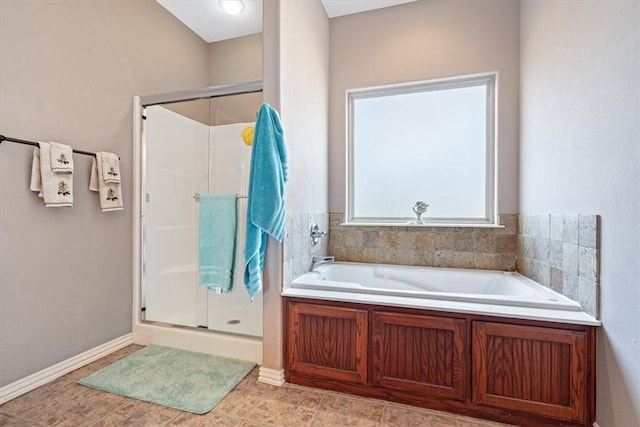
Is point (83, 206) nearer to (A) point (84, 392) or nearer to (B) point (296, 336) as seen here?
(A) point (84, 392)

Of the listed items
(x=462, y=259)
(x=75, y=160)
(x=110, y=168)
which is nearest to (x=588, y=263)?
(x=462, y=259)

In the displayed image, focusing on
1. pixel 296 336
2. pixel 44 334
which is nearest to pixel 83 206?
pixel 44 334

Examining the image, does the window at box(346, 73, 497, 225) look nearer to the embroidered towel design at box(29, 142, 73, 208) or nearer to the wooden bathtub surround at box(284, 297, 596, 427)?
the wooden bathtub surround at box(284, 297, 596, 427)

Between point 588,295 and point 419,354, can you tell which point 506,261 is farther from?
point 419,354

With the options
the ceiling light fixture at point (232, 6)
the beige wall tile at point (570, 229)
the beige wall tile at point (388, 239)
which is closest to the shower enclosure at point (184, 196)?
the ceiling light fixture at point (232, 6)

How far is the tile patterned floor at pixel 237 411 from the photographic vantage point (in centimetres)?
155

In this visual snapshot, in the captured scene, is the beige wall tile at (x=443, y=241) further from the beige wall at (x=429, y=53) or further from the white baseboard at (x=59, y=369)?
the white baseboard at (x=59, y=369)

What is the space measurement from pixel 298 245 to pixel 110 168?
1.48 m

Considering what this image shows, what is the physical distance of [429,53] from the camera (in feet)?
8.60

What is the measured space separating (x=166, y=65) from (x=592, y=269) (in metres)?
3.50

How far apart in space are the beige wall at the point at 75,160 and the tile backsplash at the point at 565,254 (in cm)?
302

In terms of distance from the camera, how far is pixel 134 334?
8.11 feet

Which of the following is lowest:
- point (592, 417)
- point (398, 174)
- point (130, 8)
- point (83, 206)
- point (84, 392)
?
point (84, 392)

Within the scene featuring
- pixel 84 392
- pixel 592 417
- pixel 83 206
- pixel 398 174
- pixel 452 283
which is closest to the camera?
pixel 592 417
